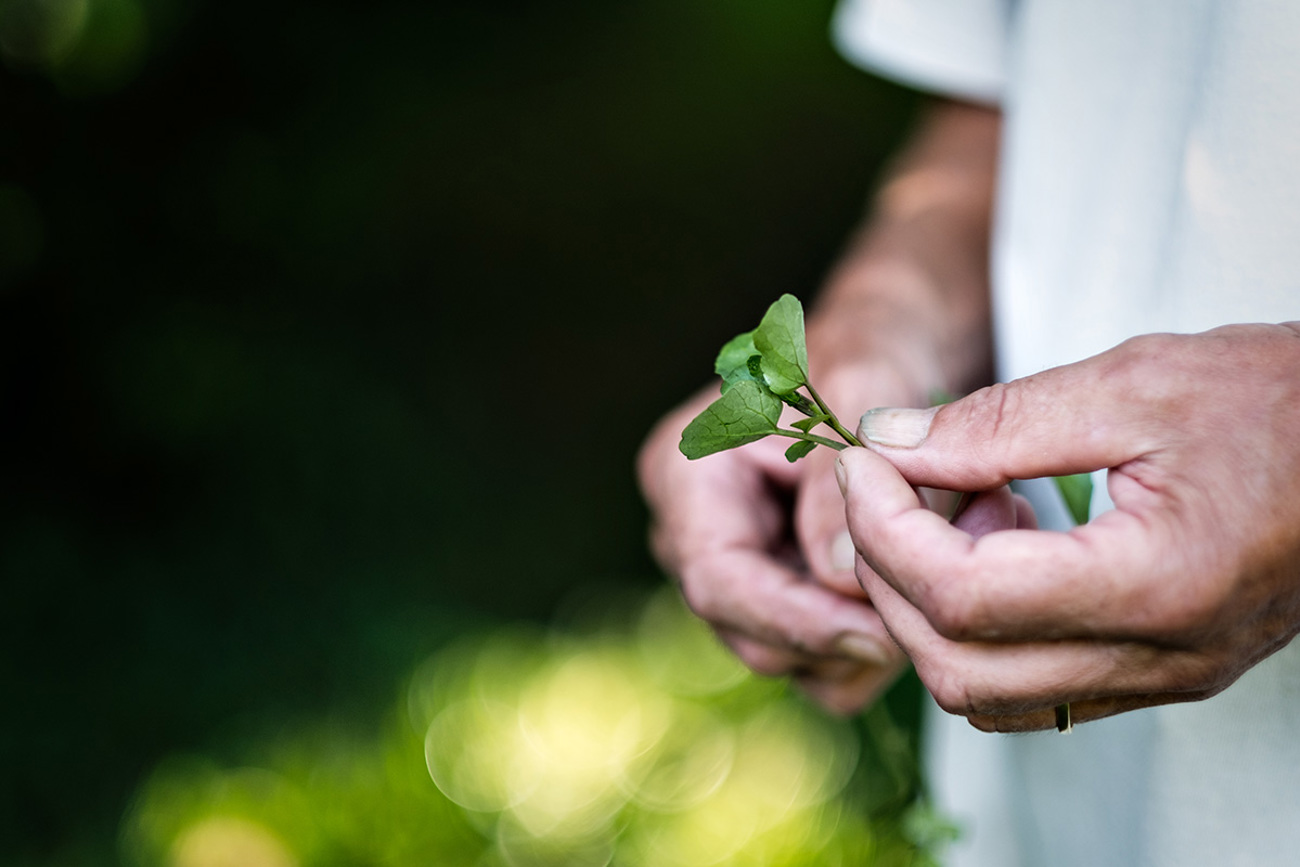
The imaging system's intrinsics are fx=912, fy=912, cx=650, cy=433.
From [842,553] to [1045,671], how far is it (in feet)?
0.92

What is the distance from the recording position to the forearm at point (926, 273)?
893 millimetres

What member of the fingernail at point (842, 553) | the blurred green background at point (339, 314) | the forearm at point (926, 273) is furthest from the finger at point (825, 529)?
the blurred green background at point (339, 314)

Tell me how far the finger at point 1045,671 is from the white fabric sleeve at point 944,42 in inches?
30.0

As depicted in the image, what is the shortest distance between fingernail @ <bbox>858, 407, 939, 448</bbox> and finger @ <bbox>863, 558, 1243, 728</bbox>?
3.6 inches

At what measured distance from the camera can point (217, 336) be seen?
2.49 m

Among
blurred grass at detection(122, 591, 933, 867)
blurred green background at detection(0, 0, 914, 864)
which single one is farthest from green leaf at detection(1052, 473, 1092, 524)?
blurred green background at detection(0, 0, 914, 864)

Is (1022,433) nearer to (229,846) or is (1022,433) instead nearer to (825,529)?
(825,529)

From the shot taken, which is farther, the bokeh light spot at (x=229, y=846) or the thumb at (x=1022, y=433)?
the bokeh light spot at (x=229, y=846)

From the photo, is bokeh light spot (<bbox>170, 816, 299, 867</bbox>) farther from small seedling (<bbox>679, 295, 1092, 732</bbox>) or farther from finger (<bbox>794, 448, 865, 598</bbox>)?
small seedling (<bbox>679, 295, 1092, 732</bbox>)

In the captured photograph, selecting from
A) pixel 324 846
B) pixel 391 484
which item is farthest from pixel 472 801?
pixel 391 484

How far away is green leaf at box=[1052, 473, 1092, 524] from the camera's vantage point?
24.4 inches

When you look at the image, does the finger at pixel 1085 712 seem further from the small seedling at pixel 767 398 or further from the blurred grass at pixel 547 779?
the blurred grass at pixel 547 779

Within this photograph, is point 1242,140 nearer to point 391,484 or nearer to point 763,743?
point 763,743

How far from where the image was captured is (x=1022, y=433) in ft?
1.56
